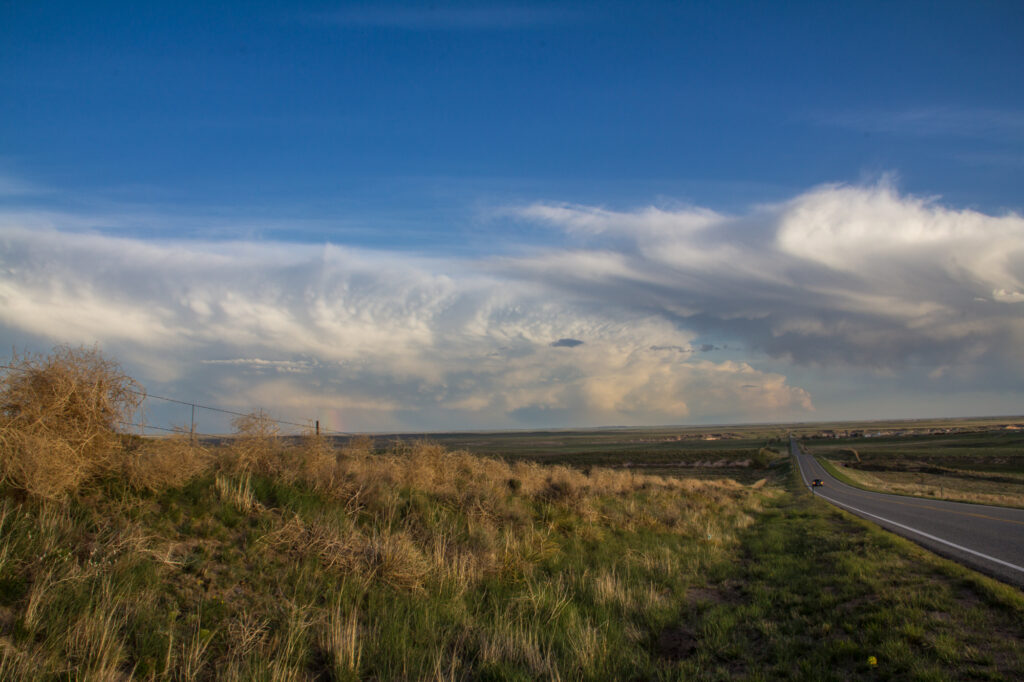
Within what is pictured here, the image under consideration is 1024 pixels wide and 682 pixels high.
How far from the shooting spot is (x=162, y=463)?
9.12 meters

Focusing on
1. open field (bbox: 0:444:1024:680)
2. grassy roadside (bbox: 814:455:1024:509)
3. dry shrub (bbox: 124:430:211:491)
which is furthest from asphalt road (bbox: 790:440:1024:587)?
dry shrub (bbox: 124:430:211:491)

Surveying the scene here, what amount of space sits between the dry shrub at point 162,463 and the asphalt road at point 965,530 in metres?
14.6

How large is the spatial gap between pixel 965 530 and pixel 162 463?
21.4m

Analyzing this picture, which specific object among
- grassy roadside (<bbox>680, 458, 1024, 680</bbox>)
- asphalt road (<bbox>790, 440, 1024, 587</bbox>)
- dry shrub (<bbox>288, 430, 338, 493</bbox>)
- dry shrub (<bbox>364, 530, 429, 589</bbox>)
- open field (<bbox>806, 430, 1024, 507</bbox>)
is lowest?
open field (<bbox>806, 430, 1024, 507</bbox>)

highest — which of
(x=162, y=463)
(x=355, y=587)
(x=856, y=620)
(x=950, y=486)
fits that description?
(x=162, y=463)

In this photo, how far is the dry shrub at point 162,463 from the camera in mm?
8898

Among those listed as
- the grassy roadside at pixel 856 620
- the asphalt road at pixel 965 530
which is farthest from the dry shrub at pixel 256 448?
the asphalt road at pixel 965 530

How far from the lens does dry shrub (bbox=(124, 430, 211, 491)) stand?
8898 millimetres

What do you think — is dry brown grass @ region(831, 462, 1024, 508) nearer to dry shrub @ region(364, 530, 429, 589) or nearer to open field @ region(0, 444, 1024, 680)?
open field @ region(0, 444, 1024, 680)

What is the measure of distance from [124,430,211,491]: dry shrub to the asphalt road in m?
14.6

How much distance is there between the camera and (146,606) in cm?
652

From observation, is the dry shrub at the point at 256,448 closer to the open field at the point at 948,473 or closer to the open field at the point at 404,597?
the open field at the point at 404,597

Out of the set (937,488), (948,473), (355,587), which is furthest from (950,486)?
(355,587)

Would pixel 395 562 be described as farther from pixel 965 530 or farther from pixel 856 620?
pixel 965 530
